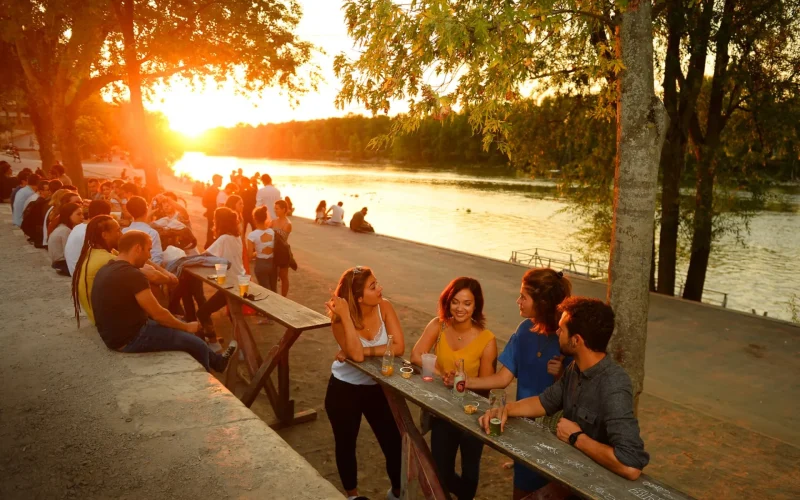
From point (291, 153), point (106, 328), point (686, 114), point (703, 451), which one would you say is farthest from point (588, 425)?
point (291, 153)

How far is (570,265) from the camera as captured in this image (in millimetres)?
22766

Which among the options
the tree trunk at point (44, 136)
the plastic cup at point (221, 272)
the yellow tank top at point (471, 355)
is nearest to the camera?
the yellow tank top at point (471, 355)

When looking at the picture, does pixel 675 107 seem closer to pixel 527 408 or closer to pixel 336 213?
pixel 527 408

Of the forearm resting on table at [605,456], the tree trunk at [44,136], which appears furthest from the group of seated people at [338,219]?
the forearm resting on table at [605,456]

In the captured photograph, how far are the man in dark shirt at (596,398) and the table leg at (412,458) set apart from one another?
696mm

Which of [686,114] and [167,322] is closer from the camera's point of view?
[167,322]

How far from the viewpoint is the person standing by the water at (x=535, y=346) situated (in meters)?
3.26

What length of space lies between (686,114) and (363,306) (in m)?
12.0

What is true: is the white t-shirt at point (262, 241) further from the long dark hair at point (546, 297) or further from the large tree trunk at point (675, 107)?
the large tree trunk at point (675, 107)

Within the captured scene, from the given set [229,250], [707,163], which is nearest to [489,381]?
[229,250]

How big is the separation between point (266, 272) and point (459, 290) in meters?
4.60

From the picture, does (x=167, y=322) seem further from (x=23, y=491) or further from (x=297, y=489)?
(x=297, y=489)

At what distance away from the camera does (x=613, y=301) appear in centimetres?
482

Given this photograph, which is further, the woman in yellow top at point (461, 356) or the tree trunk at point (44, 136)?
the tree trunk at point (44, 136)
